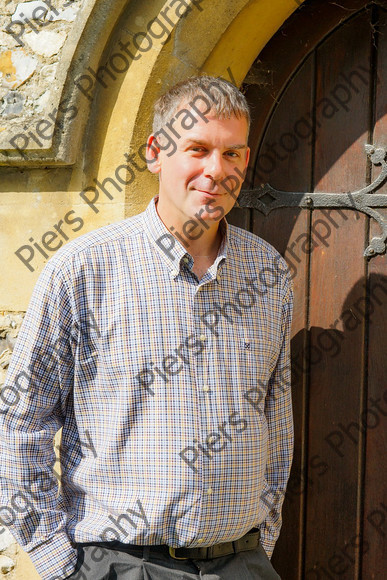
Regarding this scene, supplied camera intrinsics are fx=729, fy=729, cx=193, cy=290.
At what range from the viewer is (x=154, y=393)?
65.5 inches

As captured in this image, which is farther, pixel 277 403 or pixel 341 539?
pixel 341 539

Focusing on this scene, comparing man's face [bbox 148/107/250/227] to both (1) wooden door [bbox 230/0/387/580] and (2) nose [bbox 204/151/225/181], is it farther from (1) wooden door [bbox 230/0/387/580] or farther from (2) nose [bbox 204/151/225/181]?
(1) wooden door [bbox 230/0/387/580]

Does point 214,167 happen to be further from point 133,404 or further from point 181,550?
point 181,550

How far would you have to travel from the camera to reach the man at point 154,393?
1646 mm

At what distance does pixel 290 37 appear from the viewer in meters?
2.23

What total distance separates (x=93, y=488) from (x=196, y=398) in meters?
0.32

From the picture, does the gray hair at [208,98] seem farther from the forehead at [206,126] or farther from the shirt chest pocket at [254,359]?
the shirt chest pocket at [254,359]

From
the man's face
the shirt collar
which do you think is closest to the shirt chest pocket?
the shirt collar

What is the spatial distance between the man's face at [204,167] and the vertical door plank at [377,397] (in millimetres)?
586

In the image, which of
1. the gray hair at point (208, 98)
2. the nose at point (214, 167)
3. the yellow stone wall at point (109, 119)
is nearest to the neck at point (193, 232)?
the nose at point (214, 167)

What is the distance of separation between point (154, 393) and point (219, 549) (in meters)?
0.40

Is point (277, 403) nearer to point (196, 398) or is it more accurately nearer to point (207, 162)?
point (196, 398)

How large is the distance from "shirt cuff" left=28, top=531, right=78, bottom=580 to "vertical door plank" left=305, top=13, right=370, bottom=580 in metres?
0.84

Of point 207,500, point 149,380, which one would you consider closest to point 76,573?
point 207,500
